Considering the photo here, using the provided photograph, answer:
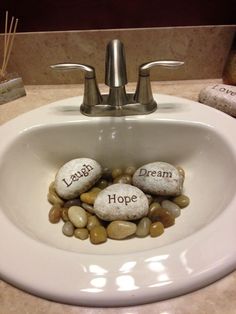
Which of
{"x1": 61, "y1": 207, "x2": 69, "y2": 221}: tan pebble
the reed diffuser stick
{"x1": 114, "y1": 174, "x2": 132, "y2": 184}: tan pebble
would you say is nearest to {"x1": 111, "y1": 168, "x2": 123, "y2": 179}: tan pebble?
{"x1": 114, "y1": 174, "x2": 132, "y2": 184}: tan pebble

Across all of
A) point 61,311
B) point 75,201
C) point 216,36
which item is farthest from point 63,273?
point 216,36

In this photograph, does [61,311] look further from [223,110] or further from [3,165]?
[223,110]

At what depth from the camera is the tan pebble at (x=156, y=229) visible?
0.50 meters

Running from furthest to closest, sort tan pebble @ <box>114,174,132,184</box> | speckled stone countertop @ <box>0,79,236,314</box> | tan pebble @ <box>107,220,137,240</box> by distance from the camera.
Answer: tan pebble @ <box>114,174,132,184</box> → tan pebble @ <box>107,220,137,240</box> → speckled stone countertop @ <box>0,79,236,314</box>

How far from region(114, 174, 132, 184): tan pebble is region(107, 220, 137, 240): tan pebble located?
11 centimetres

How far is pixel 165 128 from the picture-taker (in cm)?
60

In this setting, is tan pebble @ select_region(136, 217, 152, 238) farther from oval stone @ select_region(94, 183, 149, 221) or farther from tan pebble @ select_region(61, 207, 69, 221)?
tan pebble @ select_region(61, 207, 69, 221)

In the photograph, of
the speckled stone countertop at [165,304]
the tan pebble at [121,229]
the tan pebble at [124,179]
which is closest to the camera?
the speckled stone countertop at [165,304]

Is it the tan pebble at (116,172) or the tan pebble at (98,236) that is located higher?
the tan pebble at (116,172)

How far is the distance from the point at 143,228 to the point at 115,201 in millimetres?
55

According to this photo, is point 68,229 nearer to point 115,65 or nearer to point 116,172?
point 116,172

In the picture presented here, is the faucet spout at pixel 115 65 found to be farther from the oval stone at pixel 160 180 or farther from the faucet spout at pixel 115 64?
Result: the oval stone at pixel 160 180

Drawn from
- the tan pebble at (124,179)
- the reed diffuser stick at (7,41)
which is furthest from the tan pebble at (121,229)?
the reed diffuser stick at (7,41)

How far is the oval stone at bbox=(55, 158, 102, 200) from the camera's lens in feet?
1.80
